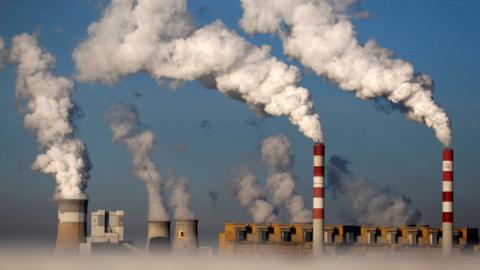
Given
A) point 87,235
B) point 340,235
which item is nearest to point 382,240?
point 340,235

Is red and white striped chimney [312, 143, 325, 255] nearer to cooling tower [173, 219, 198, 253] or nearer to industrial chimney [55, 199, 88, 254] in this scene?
cooling tower [173, 219, 198, 253]

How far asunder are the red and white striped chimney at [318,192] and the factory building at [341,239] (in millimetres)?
9535

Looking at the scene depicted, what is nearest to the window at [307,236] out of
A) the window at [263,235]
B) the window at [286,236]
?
the window at [286,236]

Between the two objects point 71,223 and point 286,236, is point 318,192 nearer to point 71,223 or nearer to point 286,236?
point 286,236

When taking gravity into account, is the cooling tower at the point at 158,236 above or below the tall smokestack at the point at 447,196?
below

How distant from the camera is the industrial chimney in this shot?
91.4 meters

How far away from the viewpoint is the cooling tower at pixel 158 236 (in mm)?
94250

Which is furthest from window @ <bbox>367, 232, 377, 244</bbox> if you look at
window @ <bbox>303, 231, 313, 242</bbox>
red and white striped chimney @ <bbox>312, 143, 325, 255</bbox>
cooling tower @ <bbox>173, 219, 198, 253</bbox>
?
red and white striped chimney @ <bbox>312, 143, 325, 255</bbox>

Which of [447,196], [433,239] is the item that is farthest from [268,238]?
[447,196]

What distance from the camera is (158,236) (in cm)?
9606

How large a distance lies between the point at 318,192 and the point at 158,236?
21458 mm

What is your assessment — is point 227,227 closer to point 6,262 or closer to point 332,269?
point 332,269

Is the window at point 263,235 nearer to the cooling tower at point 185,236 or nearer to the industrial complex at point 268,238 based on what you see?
the industrial complex at point 268,238

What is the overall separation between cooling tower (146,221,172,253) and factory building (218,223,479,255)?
172 inches
